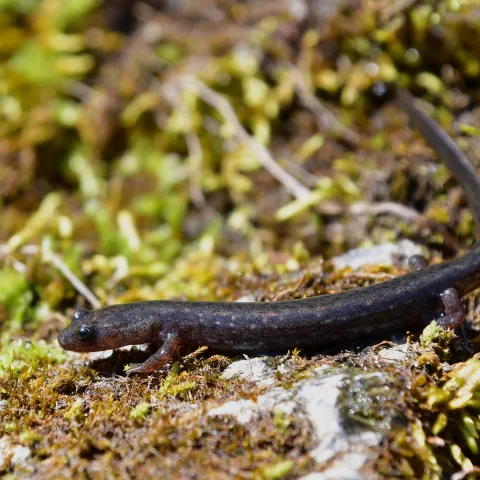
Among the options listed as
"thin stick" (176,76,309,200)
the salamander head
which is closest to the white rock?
"thin stick" (176,76,309,200)

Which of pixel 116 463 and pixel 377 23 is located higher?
pixel 377 23

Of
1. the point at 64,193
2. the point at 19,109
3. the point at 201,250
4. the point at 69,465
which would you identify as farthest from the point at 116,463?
the point at 19,109

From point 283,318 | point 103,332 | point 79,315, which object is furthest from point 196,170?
point 283,318

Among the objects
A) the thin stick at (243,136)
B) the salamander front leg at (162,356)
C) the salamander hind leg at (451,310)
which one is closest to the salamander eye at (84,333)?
the salamander front leg at (162,356)

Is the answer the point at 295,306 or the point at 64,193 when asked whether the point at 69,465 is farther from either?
the point at 64,193

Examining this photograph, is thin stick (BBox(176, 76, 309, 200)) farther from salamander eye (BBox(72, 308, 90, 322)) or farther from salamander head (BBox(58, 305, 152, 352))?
salamander eye (BBox(72, 308, 90, 322))

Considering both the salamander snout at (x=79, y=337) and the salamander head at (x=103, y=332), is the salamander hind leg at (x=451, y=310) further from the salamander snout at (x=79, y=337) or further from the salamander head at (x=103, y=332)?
the salamander snout at (x=79, y=337)

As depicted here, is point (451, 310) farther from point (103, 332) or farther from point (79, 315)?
point (79, 315)
